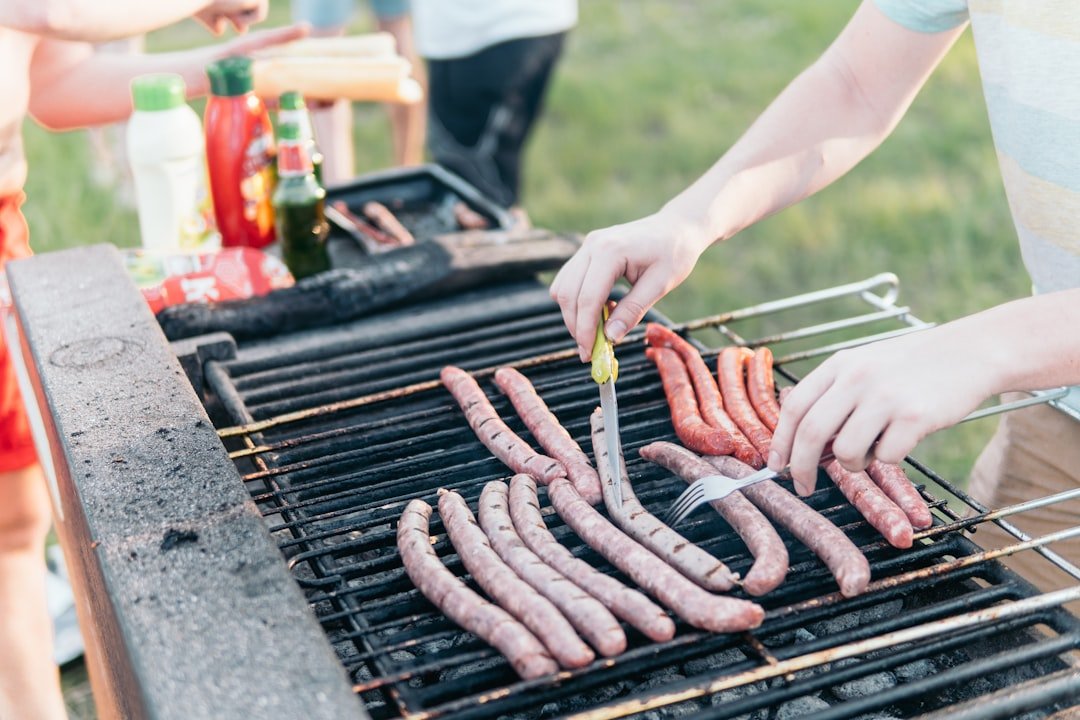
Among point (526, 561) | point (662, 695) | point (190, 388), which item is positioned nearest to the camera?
point (662, 695)

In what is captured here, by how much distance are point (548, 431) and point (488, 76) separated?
170 inches

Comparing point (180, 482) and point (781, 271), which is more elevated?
point (180, 482)

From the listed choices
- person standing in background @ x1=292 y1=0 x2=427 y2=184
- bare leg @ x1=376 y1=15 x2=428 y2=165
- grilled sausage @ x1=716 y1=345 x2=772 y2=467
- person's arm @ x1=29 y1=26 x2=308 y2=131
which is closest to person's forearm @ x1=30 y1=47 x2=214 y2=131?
person's arm @ x1=29 y1=26 x2=308 y2=131

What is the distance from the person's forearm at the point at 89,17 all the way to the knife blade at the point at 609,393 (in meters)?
1.82

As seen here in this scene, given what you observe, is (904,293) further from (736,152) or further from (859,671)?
(859,671)

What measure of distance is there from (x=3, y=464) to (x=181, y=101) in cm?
124

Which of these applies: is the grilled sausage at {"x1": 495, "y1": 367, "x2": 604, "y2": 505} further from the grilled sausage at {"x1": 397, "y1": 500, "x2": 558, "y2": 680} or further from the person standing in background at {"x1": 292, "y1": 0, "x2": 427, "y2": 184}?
the person standing in background at {"x1": 292, "y1": 0, "x2": 427, "y2": 184}

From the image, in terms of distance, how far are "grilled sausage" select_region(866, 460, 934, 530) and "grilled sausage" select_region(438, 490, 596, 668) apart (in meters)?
0.72

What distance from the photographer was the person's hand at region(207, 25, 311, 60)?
149 inches

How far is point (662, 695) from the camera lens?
171cm

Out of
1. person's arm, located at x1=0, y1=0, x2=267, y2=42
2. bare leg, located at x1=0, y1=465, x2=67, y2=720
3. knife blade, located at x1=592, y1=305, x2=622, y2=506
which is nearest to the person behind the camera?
knife blade, located at x1=592, y1=305, x2=622, y2=506

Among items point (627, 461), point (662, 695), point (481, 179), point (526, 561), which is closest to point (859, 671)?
point (662, 695)

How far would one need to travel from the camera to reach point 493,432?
248cm

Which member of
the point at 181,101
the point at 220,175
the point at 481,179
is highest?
the point at 181,101
